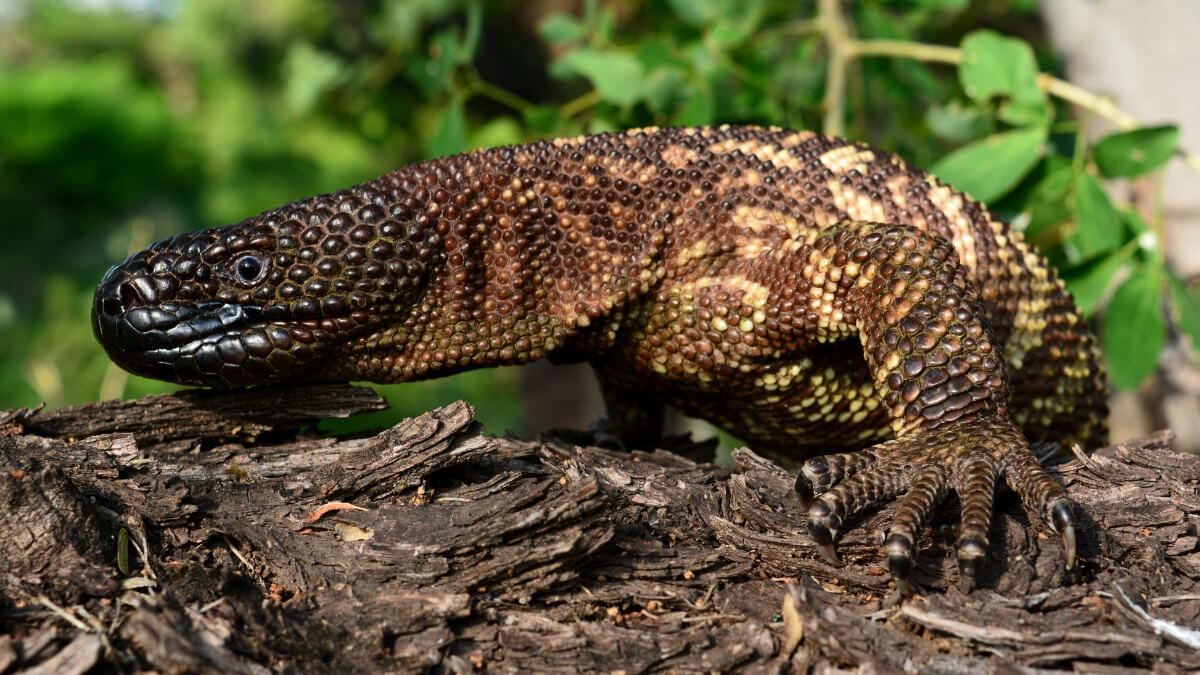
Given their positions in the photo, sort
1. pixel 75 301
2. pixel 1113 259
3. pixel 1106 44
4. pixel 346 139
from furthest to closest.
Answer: pixel 346 139 → pixel 75 301 → pixel 1106 44 → pixel 1113 259

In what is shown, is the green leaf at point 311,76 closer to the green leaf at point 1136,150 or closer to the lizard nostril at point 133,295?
the lizard nostril at point 133,295

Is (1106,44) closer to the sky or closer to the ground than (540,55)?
closer to the ground

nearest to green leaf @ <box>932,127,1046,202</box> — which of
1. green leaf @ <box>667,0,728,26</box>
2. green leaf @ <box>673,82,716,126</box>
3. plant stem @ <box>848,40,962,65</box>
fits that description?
plant stem @ <box>848,40,962,65</box>

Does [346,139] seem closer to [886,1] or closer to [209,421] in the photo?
[886,1]

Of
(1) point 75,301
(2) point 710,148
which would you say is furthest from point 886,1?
(1) point 75,301

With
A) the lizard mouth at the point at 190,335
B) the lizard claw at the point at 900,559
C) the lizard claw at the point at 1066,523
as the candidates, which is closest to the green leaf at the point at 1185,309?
the lizard claw at the point at 1066,523
